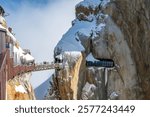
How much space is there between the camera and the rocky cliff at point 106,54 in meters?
28.1

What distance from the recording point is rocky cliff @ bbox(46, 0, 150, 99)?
1105 inches

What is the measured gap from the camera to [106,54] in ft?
102

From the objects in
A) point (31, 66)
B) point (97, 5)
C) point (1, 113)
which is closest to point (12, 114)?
point (1, 113)

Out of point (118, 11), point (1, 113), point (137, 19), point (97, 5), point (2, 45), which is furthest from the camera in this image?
point (97, 5)

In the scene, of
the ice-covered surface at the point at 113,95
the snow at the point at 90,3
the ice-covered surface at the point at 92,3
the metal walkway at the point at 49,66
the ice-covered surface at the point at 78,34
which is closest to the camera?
the ice-covered surface at the point at 113,95

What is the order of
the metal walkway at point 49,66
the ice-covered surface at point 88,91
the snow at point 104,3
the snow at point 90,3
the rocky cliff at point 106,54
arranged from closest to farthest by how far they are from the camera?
the rocky cliff at point 106,54 < the ice-covered surface at point 88,91 < the metal walkway at point 49,66 < the snow at point 104,3 < the snow at point 90,3

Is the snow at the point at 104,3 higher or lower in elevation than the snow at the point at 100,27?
higher

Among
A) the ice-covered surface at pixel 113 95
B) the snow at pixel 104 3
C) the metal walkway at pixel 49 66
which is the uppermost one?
the snow at pixel 104 3

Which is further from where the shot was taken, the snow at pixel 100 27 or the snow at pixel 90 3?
the snow at pixel 90 3

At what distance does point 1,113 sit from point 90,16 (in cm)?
Result: 2922

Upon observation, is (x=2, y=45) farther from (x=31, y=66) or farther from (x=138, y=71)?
(x=138, y=71)

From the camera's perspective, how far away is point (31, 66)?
28.5 m

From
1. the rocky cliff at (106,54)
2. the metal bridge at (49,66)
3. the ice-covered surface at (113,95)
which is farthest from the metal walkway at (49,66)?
the ice-covered surface at (113,95)

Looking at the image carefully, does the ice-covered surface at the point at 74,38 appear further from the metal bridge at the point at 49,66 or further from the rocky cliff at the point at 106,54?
the metal bridge at the point at 49,66
